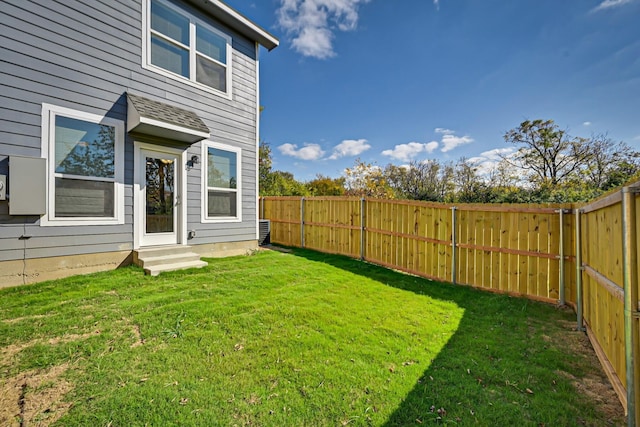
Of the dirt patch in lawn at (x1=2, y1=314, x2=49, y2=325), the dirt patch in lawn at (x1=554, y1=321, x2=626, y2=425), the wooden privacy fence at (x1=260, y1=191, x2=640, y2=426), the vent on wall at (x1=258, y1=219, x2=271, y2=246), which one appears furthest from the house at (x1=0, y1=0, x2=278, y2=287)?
the dirt patch in lawn at (x1=554, y1=321, x2=626, y2=425)

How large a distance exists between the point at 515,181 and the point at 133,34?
17.6m

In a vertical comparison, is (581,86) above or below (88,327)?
above

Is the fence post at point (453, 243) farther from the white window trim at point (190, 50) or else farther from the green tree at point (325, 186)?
the green tree at point (325, 186)

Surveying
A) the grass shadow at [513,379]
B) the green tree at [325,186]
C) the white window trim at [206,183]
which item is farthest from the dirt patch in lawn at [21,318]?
the green tree at [325,186]

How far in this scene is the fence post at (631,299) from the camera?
1690 mm

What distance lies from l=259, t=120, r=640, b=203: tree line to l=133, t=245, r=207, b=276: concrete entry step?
10051mm

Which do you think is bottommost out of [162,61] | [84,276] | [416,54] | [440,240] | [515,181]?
[84,276]

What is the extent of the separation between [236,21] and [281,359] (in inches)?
314

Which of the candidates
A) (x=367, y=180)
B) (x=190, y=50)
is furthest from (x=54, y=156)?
(x=367, y=180)

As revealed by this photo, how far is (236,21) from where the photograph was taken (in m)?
6.97

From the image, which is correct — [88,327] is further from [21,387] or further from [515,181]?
[515,181]

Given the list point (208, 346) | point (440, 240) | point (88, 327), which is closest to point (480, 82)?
point (440, 240)

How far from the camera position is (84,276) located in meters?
4.73

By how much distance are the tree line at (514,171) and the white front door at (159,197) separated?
9.58 metres
